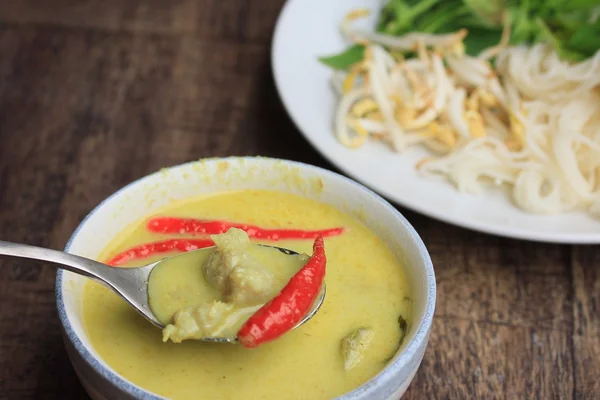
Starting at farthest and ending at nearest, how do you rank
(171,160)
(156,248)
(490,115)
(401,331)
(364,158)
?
(490,115), (171,160), (364,158), (156,248), (401,331)

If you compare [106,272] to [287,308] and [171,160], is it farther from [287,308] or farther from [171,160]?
[171,160]

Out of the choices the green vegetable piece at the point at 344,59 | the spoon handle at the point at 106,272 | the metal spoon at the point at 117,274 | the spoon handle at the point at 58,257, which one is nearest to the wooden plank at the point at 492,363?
the metal spoon at the point at 117,274

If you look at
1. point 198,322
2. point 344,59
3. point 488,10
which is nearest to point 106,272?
point 198,322

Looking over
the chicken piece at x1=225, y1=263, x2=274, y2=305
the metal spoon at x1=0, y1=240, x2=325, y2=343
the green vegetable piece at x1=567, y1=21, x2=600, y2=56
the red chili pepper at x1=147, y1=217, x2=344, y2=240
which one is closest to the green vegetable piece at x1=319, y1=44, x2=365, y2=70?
the green vegetable piece at x1=567, y1=21, x2=600, y2=56

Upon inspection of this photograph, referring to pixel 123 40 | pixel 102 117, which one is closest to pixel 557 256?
pixel 102 117

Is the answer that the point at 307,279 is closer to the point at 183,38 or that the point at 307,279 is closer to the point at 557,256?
the point at 557,256

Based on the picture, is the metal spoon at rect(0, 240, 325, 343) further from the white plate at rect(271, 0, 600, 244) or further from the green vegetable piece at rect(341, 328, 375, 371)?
the white plate at rect(271, 0, 600, 244)
